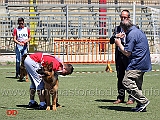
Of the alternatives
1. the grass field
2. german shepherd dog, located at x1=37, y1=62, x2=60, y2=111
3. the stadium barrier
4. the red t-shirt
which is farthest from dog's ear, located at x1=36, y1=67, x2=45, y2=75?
the stadium barrier

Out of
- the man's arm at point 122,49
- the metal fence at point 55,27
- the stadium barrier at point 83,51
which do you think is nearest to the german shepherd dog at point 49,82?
the man's arm at point 122,49

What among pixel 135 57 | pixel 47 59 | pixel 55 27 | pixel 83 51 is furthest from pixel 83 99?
pixel 55 27

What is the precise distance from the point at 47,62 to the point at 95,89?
4253 mm

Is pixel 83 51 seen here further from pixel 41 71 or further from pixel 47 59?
pixel 41 71

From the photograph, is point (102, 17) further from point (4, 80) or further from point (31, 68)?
point (31, 68)

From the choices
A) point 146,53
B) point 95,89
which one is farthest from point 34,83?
point 95,89

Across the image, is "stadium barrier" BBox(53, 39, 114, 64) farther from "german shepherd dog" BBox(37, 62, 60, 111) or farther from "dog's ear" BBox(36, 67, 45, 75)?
"dog's ear" BBox(36, 67, 45, 75)

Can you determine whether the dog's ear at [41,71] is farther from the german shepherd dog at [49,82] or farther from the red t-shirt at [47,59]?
the red t-shirt at [47,59]

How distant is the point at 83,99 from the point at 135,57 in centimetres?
232

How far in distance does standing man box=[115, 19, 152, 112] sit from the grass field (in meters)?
0.39

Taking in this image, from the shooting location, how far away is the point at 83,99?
11.6 meters

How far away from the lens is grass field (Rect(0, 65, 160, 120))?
→ 925 centimetres

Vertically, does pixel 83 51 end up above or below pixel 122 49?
below

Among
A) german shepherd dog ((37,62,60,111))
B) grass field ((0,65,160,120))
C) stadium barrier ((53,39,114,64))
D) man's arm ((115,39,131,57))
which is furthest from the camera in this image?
stadium barrier ((53,39,114,64))
